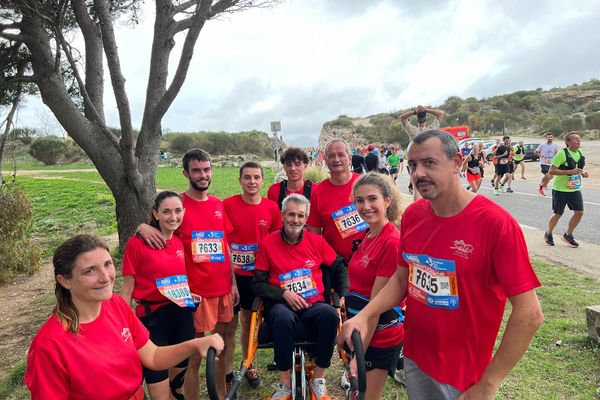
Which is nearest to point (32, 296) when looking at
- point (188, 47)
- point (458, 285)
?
point (188, 47)

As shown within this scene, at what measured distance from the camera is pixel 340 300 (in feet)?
10.7

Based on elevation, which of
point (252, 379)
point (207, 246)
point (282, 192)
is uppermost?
point (282, 192)

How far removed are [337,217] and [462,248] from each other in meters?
1.81

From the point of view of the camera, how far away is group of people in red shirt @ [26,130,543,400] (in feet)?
5.60

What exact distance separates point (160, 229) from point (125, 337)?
1103 mm

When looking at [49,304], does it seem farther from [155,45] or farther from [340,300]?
[340,300]

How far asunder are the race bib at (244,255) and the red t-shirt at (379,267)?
A: 1.16m

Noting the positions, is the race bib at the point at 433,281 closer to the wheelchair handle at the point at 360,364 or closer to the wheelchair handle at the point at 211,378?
the wheelchair handle at the point at 360,364

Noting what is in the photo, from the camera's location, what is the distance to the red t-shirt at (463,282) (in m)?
1.57

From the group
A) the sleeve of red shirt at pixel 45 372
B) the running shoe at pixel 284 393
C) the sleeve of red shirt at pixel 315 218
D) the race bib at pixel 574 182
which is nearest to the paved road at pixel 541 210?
the race bib at pixel 574 182

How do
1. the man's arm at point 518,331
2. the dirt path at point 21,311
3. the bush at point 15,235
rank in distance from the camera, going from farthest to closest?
the bush at point 15,235 < the dirt path at point 21,311 < the man's arm at point 518,331

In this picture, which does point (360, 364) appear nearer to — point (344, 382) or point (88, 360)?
point (88, 360)

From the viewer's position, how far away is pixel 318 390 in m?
2.99

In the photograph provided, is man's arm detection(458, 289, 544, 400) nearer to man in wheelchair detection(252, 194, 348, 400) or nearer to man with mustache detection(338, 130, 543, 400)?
man with mustache detection(338, 130, 543, 400)
